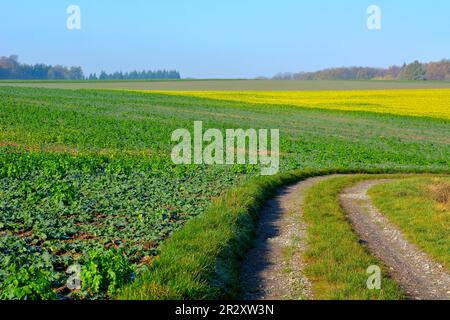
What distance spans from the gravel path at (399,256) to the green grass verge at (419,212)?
0.27 meters

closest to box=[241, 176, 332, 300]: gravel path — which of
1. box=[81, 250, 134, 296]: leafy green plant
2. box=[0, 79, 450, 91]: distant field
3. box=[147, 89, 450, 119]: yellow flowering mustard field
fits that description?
box=[81, 250, 134, 296]: leafy green plant

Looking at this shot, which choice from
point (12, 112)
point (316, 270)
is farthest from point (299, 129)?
point (316, 270)

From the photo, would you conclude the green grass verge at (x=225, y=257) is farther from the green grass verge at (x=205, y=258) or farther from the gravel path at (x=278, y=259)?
the gravel path at (x=278, y=259)

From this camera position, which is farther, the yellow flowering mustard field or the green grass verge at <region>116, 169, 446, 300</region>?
the yellow flowering mustard field

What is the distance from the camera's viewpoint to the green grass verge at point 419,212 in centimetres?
1502

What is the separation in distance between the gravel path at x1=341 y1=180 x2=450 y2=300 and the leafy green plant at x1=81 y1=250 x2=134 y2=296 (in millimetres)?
5622

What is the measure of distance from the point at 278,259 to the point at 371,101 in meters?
80.1

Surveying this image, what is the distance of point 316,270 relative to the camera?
488 inches

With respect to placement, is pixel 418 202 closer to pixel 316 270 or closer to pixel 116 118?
pixel 316 270

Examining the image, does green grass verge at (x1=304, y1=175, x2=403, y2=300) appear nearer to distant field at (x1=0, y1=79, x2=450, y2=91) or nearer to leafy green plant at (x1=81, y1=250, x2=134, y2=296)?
leafy green plant at (x1=81, y1=250, x2=134, y2=296)

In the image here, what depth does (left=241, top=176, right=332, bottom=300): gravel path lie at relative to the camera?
37.1ft

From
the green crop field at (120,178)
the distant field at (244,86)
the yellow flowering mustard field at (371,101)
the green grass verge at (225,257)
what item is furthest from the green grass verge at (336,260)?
the distant field at (244,86)

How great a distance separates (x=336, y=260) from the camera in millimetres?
13227
